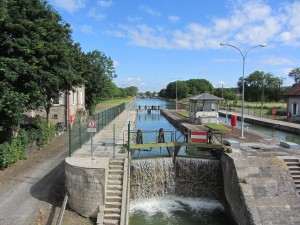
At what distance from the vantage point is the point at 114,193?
1326cm

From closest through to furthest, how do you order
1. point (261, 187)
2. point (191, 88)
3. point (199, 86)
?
point (261, 187), point (199, 86), point (191, 88)

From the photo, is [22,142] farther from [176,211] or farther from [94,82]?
[94,82]

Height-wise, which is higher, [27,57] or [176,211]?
[27,57]

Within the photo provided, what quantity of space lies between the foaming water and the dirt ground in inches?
121

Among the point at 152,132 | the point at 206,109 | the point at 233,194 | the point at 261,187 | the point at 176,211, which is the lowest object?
the point at 176,211

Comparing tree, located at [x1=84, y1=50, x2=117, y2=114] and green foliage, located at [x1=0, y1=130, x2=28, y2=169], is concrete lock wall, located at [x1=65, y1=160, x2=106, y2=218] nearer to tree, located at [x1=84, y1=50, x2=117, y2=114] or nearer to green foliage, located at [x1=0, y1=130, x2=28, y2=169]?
green foliage, located at [x1=0, y1=130, x2=28, y2=169]

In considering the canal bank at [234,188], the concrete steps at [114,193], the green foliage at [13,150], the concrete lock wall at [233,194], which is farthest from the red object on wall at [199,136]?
the green foliage at [13,150]

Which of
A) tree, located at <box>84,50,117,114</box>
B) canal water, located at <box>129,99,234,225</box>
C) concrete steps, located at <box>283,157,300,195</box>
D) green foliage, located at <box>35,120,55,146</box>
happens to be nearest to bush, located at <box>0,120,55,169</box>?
green foliage, located at <box>35,120,55,146</box>

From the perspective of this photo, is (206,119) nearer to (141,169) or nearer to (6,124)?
(141,169)

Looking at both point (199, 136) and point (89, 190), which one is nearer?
point (89, 190)

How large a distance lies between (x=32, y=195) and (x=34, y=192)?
12.3 inches

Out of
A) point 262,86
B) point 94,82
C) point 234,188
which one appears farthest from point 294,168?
point 262,86

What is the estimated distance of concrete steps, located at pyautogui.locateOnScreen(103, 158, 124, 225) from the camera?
1233 cm

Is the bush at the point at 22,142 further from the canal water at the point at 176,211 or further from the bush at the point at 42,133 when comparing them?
the canal water at the point at 176,211
